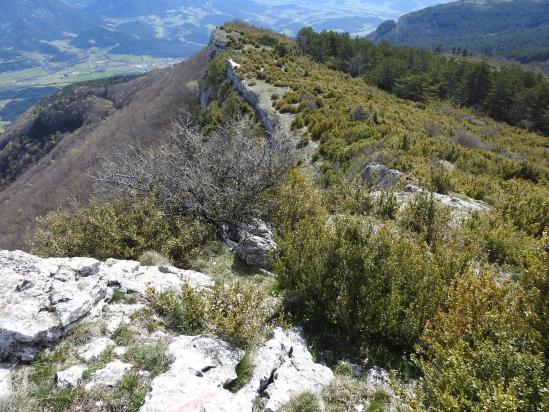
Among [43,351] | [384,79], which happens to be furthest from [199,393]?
[384,79]

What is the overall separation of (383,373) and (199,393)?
2.25m

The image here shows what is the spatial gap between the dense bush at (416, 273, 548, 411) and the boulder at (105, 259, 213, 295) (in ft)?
11.7

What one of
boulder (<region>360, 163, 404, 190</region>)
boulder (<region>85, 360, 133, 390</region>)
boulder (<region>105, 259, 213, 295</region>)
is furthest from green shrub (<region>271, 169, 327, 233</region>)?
boulder (<region>85, 360, 133, 390</region>)

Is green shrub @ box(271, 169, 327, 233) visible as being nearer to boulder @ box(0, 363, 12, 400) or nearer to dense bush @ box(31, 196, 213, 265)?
dense bush @ box(31, 196, 213, 265)

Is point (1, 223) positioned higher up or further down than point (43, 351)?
further down

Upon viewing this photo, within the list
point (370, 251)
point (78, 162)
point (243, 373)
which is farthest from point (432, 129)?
point (78, 162)

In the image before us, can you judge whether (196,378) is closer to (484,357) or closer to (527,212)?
(484,357)

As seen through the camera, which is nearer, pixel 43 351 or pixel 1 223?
pixel 43 351

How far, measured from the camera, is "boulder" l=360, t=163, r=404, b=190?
12.0 metres

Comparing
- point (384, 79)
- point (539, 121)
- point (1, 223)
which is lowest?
point (1, 223)

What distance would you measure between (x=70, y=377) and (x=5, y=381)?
2.16ft

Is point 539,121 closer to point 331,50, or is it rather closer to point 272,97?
point 331,50

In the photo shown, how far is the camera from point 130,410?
372cm

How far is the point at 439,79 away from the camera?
126ft
